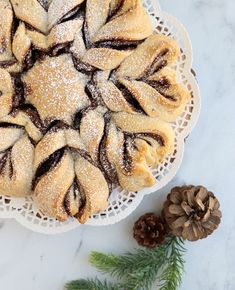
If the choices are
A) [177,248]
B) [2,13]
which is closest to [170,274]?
[177,248]

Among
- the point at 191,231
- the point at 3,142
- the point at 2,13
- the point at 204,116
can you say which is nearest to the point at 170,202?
the point at 191,231

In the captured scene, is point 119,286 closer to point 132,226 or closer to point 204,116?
point 132,226

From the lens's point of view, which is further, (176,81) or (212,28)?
(212,28)

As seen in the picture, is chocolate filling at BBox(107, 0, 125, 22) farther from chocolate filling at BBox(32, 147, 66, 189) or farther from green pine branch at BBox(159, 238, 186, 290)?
green pine branch at BBox(159, 238, 186, 290)

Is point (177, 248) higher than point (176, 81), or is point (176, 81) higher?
point (176, 81)

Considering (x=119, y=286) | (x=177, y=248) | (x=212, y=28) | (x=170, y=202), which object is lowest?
(x=119, y=286)

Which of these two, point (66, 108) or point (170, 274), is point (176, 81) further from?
point (170, 274)
